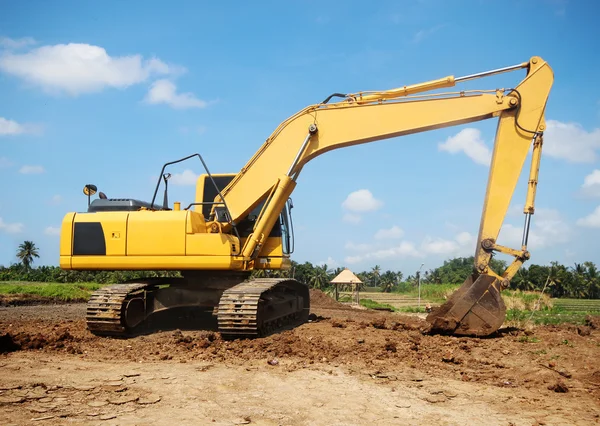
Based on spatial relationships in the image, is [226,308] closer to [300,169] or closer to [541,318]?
[300,169]

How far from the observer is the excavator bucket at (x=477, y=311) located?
33.4 feet

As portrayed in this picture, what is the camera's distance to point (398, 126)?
11.5 meters

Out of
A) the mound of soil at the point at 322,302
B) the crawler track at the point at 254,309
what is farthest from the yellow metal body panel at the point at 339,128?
the mound of soil at the point at 322,302

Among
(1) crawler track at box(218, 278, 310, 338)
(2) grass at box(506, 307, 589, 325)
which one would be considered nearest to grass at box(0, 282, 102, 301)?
(1) crawler track at box(218, 278, 310, 338)

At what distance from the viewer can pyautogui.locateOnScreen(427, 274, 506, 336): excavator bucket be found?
10188 millimetres

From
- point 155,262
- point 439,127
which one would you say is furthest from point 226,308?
point 439,127

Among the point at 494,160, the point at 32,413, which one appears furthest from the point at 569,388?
the point at 32,413

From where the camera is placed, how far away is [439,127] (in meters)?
11.5

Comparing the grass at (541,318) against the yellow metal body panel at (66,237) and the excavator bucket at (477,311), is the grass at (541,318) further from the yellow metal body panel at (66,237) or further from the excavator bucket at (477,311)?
the yellow metal body panel at (66,237)

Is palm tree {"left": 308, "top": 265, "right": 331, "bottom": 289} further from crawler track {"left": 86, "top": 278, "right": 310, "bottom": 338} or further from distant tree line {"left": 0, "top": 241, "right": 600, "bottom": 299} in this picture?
crawler track {"left": 86, "top": 278, "right": 310, "bottom": 338}

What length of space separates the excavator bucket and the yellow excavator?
0.02 metres

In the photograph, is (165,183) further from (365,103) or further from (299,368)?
(299,368)

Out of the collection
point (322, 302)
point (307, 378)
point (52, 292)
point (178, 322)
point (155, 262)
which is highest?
point (155, 262)

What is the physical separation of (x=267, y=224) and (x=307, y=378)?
4.95 meters
